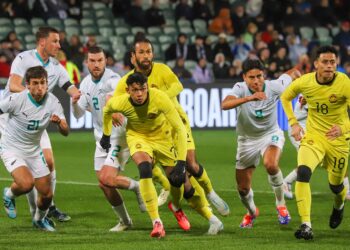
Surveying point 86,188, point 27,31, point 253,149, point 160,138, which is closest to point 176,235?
point 160,138

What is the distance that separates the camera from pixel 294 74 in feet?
45.0

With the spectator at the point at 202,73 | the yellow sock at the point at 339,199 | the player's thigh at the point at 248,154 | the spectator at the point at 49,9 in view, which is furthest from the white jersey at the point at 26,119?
the spectator at the point at 49,9

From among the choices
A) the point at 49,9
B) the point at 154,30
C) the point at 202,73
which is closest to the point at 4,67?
the point at 49,9

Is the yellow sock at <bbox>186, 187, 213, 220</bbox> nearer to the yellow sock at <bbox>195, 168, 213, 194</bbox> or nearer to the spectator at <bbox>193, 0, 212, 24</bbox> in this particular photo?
the yellow sock at <bbox>195, 168, 213, 194</bbox>

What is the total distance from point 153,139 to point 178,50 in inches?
611

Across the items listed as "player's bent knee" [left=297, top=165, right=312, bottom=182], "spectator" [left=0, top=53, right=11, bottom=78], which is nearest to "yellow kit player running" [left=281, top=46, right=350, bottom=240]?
"player's bent knee" [left=297, top=165, right=312, bottom=182]

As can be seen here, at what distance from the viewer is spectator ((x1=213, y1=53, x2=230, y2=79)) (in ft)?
86.6

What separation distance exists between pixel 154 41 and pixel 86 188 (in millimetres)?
12818

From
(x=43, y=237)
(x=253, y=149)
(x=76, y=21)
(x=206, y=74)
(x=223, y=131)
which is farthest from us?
(x=76, y=21)

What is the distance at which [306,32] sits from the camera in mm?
30359

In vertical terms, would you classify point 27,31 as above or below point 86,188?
above

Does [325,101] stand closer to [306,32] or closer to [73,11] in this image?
[73,11]

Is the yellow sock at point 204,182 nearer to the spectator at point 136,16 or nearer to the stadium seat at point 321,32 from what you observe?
the spectator at point 136,16

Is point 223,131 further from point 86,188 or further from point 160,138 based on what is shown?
point 160,138
